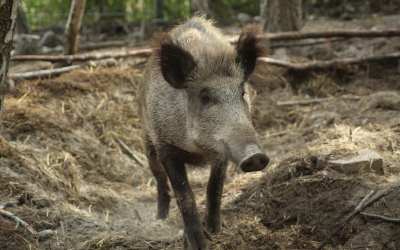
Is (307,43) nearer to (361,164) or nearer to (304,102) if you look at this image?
(304,102)

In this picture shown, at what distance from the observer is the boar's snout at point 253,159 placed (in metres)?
2.80

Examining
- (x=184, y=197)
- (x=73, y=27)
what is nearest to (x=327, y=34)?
(x=73, y=27)

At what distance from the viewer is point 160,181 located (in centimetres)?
512

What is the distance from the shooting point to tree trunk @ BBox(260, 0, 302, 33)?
8.83 meters

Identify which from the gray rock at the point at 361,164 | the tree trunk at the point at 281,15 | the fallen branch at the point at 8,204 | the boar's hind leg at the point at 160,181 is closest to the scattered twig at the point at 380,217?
the gray rock at the point at 361,164

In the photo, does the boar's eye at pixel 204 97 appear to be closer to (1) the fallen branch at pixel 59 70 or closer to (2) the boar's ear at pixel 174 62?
(2) the boar's ear at pixel 174 62

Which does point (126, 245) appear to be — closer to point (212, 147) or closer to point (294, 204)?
point (212, 147)

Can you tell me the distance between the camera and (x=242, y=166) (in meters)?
2.85

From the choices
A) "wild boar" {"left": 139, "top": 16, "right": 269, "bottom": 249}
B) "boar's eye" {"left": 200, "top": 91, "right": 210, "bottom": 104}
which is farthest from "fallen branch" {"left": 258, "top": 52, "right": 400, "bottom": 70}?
"boar's eye" {"left": 200, "top": 91, "right": 210, "bottom": 104}

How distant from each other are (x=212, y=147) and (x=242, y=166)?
23.8 inches

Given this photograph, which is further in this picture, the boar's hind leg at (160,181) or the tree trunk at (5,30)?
the boar's hind leg at (160,181)

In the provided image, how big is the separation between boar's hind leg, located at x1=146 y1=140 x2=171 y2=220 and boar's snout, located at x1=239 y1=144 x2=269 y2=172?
2.31 meters

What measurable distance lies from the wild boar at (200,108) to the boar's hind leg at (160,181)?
1.98ft

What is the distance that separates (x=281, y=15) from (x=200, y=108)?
597cm
